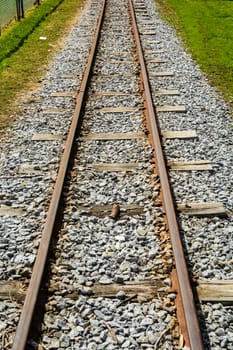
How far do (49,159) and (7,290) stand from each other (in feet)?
9.04

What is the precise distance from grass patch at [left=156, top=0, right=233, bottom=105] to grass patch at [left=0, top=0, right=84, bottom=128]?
365 cm

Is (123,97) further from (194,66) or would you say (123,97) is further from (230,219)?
(230,219)

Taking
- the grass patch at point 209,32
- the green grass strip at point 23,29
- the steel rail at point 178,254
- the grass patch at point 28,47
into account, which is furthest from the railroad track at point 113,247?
the green grass strip at point 23,29

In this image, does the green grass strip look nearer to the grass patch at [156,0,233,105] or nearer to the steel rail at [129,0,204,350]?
the grass patch at [156,0,233,105]

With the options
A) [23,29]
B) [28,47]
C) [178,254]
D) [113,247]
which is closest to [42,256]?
[113,247]

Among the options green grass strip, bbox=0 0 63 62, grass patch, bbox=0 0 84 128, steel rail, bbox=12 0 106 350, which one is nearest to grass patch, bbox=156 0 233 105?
grass patch, bbox=0 0 84 128

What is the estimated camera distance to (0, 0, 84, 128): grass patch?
9.92 m

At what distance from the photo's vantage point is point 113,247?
193 inches

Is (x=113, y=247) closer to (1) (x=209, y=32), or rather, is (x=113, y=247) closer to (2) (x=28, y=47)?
(2) (x=28, y=47)

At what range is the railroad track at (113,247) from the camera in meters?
3.93

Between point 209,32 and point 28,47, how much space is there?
5.53 m

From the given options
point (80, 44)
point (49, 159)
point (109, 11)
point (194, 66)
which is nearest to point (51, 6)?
point (109, 11)

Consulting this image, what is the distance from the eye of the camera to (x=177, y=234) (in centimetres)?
492

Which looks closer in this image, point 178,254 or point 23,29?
point 178,254
